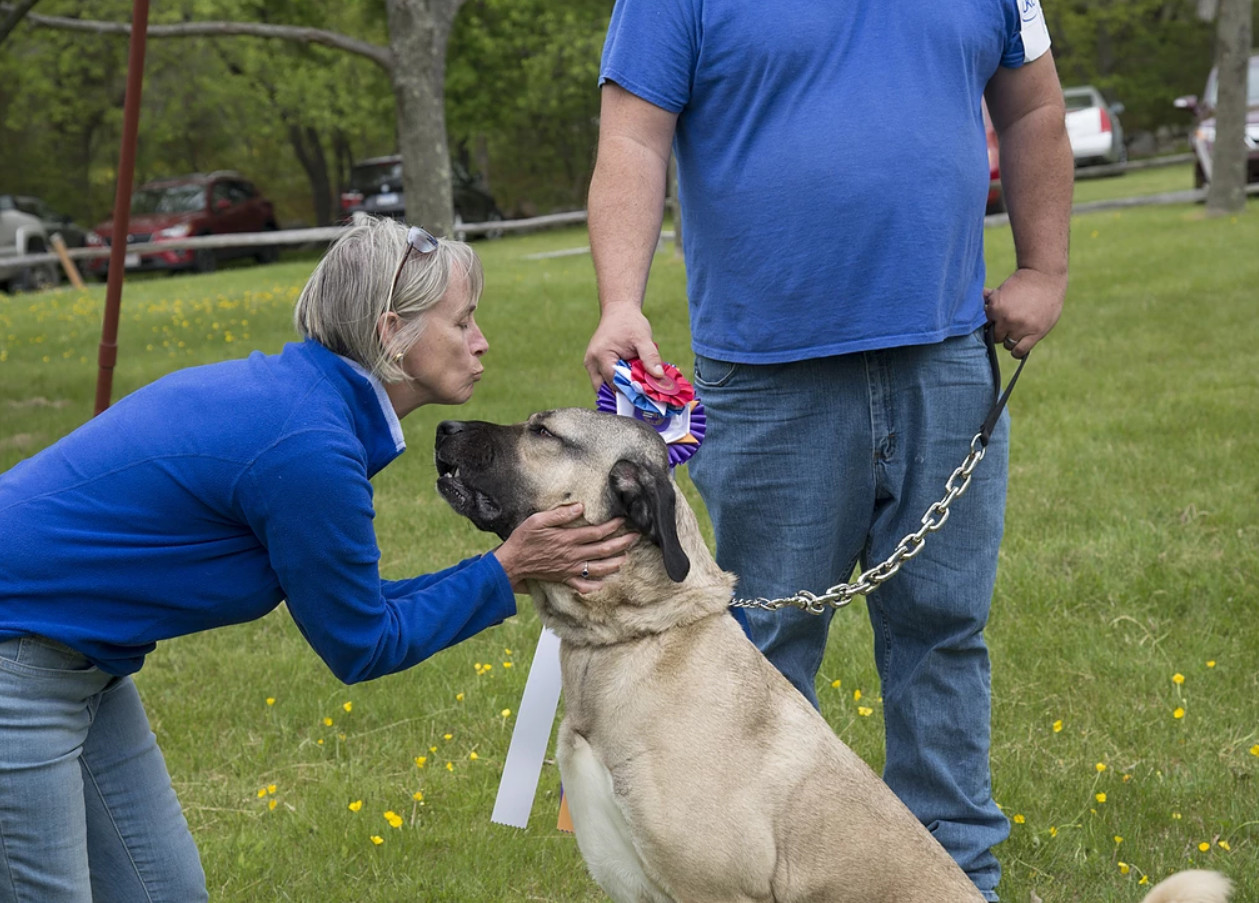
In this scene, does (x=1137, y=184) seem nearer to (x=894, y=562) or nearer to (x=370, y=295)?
(x=894, y=562)

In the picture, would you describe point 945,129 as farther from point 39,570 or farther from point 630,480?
point 39,570

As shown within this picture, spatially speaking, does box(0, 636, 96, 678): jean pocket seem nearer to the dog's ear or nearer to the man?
the dog's ear

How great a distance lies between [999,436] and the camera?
3.37 meters

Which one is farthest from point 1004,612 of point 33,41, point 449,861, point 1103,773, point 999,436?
point 33,41

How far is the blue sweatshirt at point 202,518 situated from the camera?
254 centimetres

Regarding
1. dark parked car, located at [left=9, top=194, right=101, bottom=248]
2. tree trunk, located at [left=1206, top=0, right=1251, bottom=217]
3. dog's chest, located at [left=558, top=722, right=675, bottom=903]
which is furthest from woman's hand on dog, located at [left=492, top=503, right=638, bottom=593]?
dark parked car, located at [left=9, top=194, right=101, bottom=248]

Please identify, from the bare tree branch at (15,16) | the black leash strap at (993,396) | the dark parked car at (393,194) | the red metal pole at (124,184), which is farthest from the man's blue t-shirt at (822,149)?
the dark parked car at (393,194)

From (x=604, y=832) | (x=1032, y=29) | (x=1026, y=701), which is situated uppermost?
(x=1032, y=29)

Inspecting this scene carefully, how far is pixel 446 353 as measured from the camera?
2922 millimetres

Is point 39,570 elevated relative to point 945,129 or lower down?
lower down

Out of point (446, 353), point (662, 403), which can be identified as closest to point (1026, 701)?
point (662, 403)

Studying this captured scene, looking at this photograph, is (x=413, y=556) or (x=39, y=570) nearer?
(x=39, y=570)

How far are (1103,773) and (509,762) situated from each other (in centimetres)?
→ 197

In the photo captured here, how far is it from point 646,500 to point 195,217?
2532 cm
